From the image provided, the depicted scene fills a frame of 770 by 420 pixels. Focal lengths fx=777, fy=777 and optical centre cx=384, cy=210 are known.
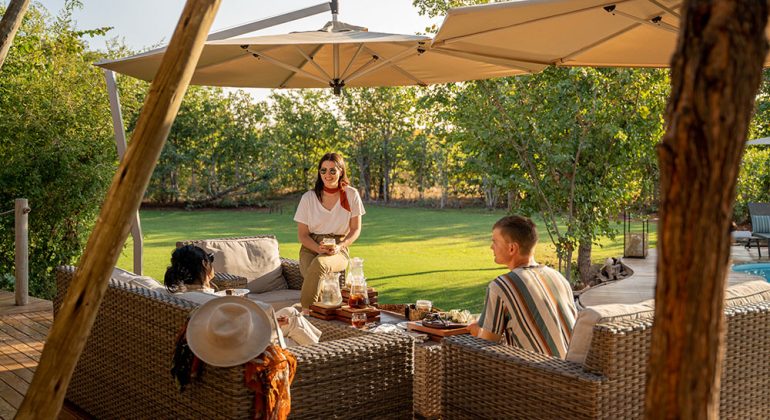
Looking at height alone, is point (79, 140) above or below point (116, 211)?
above

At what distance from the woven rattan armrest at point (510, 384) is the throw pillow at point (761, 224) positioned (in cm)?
985

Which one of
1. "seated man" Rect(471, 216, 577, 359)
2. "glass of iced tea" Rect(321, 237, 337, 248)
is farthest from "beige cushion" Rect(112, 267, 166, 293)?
"glass of iced tea" Rect(321, 237, 337, 248)

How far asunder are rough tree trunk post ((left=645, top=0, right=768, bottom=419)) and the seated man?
1761 millimetres

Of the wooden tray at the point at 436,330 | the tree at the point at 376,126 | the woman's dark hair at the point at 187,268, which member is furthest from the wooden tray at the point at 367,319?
the tree at the point at 376,126

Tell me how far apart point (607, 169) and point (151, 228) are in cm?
1303

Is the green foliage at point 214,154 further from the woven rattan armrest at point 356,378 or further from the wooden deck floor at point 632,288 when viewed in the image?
the woven rattan armrest at point 356,378

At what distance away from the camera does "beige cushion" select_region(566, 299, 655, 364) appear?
2.67 m

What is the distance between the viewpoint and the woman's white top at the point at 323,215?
5602 millimetres

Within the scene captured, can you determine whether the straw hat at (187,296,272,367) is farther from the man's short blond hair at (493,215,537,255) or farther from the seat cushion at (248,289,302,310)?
the seat cushion at (248,289,302,310)

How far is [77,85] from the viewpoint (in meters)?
8.05

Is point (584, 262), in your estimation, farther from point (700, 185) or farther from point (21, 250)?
point (700, 185)

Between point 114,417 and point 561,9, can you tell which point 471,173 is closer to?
point 561,9

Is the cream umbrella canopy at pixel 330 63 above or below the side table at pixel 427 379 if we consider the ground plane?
above

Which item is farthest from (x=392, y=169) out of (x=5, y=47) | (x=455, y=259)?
(x=5, y=47)
